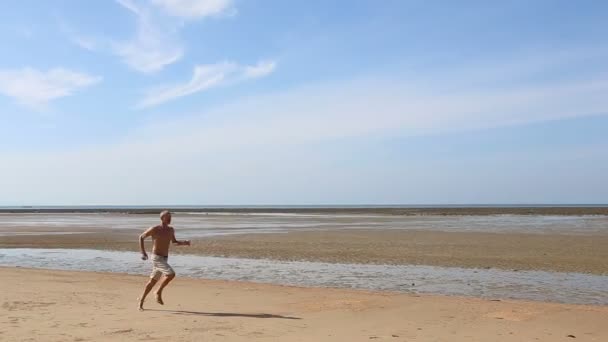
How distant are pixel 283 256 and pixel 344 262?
10.6ft

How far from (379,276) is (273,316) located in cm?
792

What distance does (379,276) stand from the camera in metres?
18.4

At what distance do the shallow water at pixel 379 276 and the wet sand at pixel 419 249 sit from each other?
1693mm

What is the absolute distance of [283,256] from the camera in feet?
80.7

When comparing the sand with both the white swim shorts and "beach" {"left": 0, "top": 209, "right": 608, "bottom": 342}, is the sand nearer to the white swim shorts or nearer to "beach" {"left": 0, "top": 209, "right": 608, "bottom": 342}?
"beach" {"left": 0, "top": 209, "right": 608, "bottom": 342}

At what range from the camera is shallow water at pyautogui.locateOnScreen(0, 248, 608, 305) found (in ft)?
51.0

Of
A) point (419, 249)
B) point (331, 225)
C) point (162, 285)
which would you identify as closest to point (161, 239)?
point (162, 285)

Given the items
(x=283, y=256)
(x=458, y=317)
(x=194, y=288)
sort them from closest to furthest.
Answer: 1. (x=458, y=317)
2. (x=194, y=288)
3. (x=283, y=256)

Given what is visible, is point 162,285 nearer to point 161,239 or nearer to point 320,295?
point 161,239

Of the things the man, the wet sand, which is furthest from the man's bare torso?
the wet sand

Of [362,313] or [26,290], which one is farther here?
[26,290]

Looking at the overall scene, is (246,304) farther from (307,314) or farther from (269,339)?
(269,339)

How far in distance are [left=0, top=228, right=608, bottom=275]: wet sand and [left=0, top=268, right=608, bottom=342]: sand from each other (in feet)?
28.9

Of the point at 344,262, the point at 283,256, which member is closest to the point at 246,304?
the point at 344,262
